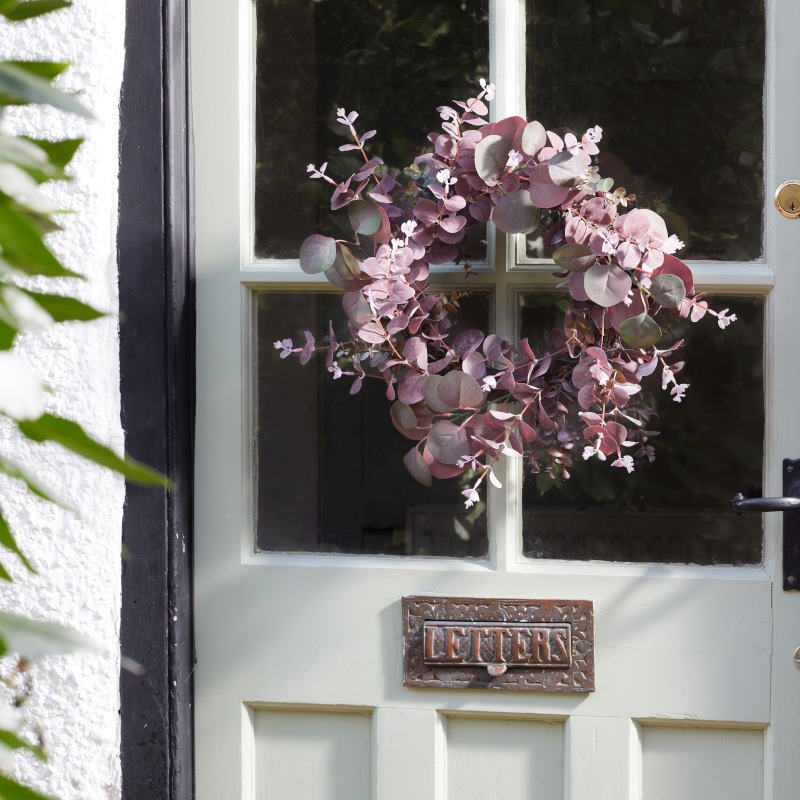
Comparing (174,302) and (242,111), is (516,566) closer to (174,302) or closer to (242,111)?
(174,302)

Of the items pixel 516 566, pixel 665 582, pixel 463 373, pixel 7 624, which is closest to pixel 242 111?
pixel 463 373

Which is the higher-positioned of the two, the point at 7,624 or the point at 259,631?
the point at 7,624

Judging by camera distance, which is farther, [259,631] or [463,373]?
[259,631]

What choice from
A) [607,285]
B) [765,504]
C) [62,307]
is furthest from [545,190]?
[62,307]

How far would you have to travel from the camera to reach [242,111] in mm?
1387

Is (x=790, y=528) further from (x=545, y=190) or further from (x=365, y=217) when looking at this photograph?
(x=365, y=217)

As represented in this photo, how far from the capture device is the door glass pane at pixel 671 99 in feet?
4.34

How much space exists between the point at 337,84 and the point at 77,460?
0.64 metres

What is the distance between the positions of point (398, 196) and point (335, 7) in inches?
12.4

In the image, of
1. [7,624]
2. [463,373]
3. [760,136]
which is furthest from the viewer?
[760,136]

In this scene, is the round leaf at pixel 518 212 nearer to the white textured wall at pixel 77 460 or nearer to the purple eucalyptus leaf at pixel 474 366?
the purple eucalyptus leaf at pixel 474 366

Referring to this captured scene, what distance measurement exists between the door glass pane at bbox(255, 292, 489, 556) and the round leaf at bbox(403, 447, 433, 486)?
86 millimetres

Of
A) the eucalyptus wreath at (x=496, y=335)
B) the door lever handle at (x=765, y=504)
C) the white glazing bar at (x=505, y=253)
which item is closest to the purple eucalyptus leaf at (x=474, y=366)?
the eucalyptus wreath at (x=496, y=335)

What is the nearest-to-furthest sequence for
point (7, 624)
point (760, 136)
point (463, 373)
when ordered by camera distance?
point (7, 624)
point (463, 373)
point (760, 136)
